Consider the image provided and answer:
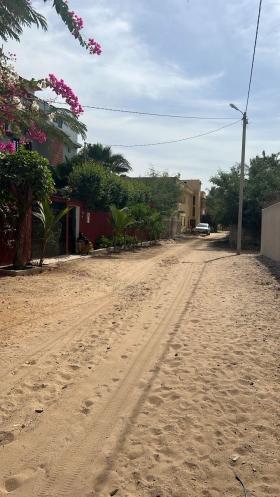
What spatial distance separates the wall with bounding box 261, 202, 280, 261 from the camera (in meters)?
17.3

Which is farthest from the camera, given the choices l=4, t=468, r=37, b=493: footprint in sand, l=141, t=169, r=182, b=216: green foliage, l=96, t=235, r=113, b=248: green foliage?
l=141, t=169, r=182, b=216: green foliage

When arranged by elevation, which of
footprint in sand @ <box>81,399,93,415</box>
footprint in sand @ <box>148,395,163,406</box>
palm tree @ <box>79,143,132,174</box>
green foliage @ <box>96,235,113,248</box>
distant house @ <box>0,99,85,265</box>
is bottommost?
footprint in sand @ <box>81,399,93,415</box>

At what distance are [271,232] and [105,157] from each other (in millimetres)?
16878

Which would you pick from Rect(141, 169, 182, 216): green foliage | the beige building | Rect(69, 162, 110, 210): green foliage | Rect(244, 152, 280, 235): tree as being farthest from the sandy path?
the beige building

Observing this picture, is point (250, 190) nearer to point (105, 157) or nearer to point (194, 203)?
point (105, 157)

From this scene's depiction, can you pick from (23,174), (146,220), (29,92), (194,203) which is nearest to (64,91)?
(29,92)

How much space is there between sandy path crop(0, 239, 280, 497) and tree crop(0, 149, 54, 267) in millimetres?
3994

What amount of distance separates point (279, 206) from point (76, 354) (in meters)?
12.8

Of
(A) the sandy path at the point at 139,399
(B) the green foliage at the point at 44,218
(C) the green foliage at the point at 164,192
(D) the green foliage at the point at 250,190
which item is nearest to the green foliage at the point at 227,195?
(D) the green foliage at the point at 250,190

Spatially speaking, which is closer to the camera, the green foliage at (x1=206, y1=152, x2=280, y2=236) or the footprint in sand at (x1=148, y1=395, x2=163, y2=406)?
the footprint in sand at (x1=148, y1=395, x2=163, y2=406)

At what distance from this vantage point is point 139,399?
4.38m

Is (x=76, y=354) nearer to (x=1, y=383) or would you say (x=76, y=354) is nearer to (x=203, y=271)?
(x=1, y=383)

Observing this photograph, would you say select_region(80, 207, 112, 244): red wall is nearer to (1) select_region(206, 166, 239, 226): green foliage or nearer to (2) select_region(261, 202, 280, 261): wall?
(2) select_region(261, 202, 280, 261): wall

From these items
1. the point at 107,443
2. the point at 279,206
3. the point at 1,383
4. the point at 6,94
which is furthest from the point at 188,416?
the point at 279,206
